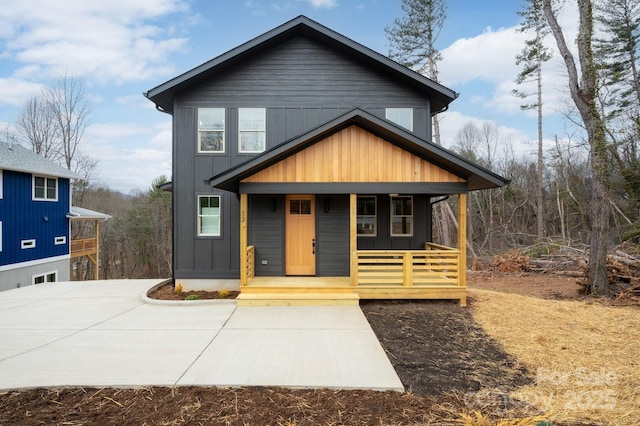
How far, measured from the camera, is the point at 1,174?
1319 cm

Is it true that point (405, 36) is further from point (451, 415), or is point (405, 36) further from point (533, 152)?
point (451, 415)

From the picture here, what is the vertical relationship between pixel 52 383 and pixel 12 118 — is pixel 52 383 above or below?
below

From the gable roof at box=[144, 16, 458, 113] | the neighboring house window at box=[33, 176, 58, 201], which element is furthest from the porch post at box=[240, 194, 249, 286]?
the neighboring house window at box=[33, 176, 58, 201]

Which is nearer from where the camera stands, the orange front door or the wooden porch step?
the wooden porch step

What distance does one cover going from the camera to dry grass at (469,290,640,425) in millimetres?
3457

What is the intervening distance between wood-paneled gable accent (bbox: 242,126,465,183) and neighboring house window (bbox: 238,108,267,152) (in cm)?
216

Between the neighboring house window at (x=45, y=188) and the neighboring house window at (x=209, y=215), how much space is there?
36.9 ft

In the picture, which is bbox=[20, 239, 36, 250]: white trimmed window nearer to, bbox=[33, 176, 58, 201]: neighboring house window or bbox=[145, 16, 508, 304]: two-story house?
bbox=[33, 176, 58, 201]: neighboring house window

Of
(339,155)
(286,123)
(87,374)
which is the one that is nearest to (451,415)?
(87,374)

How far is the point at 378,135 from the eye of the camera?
7527 mm

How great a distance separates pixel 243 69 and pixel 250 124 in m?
1.58

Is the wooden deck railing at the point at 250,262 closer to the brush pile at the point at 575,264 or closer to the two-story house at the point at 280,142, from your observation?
the two-story house at the point at 280,142

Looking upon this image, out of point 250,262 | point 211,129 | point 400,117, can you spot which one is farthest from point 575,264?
point 211,129

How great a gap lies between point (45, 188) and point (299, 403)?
1817cm
